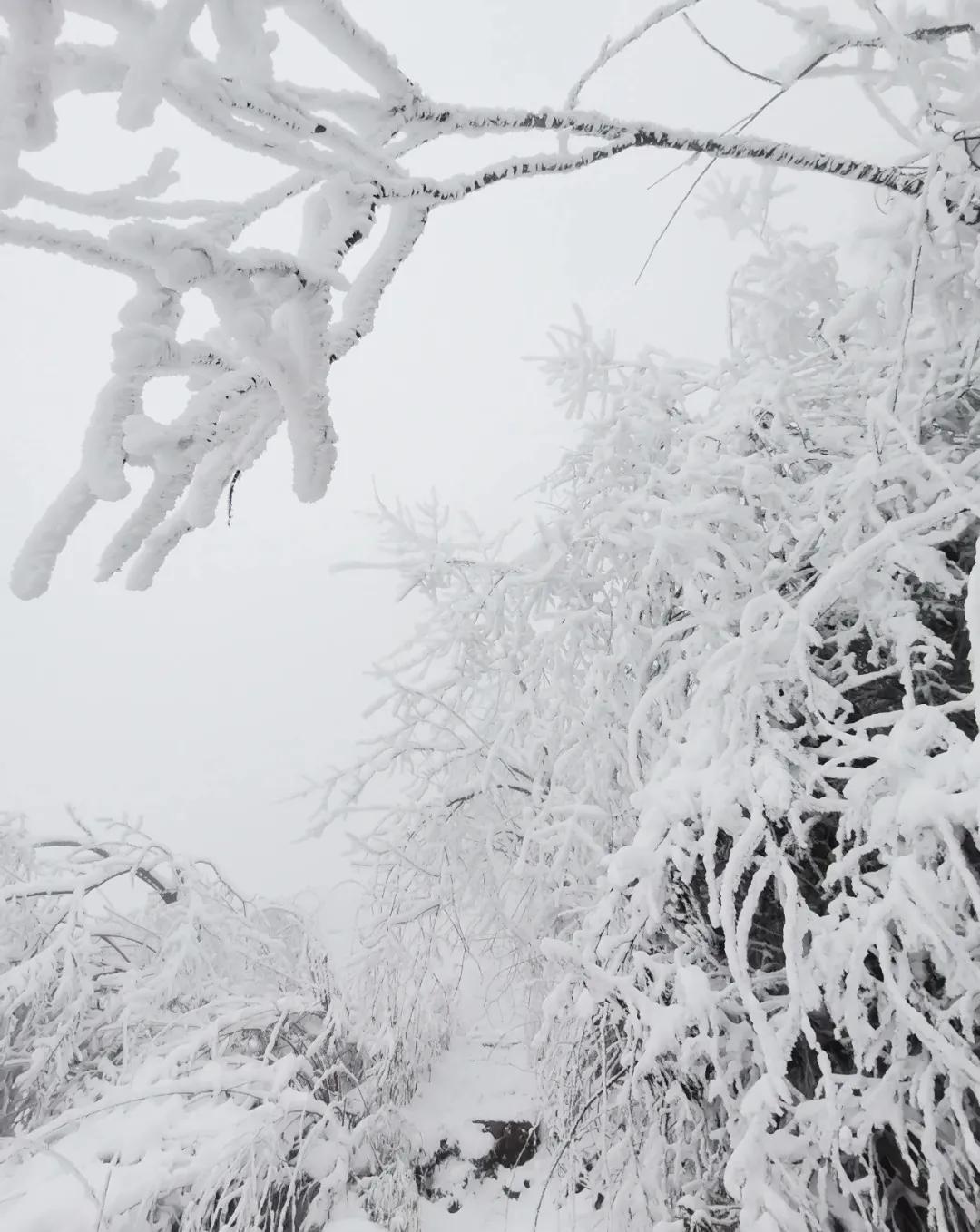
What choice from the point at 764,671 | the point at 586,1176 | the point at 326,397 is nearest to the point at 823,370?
the point at 764,671

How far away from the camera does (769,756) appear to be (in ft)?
6.36

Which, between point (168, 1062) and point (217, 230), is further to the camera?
point (168, 1062)

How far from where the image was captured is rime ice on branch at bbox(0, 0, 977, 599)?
76cm

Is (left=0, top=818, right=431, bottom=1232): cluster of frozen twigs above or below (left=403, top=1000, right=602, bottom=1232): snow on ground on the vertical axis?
above

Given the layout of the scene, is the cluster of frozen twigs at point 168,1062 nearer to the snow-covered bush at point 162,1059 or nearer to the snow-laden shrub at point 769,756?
the snow-covered bush at point 162,1059

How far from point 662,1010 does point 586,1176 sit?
2.29m

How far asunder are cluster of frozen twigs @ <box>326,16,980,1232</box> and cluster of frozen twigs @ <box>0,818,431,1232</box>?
134 cm

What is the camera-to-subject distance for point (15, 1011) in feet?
18.5

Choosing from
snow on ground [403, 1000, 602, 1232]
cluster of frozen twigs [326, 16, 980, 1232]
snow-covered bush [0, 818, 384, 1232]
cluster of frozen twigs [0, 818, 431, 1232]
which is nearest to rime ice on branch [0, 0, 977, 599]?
cluster of frozen twigs [326, 16, 980, 1232]

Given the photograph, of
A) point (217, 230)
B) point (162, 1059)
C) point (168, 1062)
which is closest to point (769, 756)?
point (217, 230)

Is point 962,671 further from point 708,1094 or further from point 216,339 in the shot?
point 216,339

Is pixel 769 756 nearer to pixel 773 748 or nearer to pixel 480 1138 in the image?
pixel 773 748

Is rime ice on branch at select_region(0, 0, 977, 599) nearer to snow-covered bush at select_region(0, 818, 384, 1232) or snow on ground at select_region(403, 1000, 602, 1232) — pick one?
snow-covered bush at select_region(0, 818, 384, 1232)

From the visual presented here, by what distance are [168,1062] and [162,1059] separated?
0.35 meters
